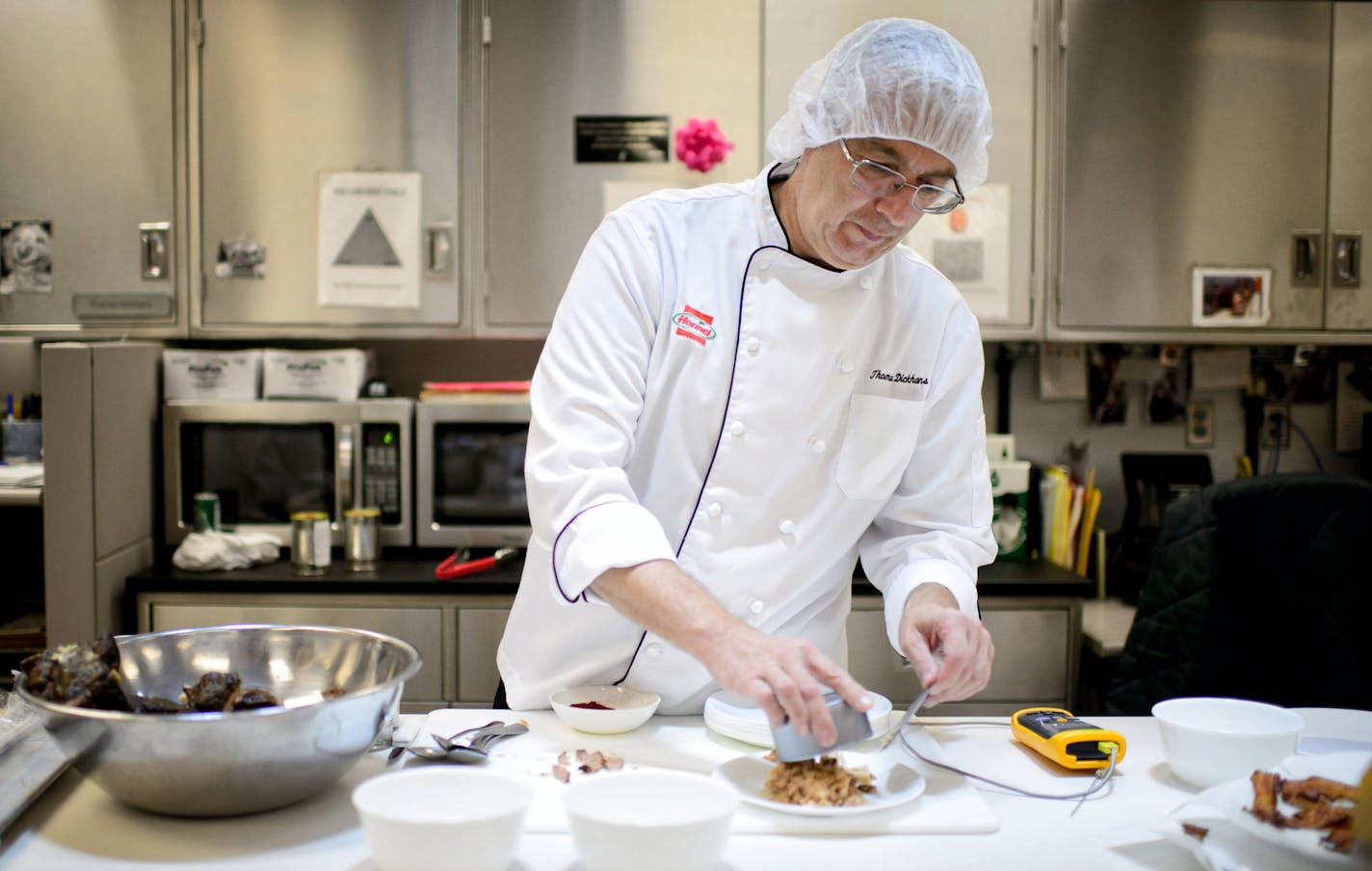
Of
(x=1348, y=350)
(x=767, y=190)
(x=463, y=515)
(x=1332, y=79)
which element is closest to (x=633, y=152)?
(x=463, y=515)

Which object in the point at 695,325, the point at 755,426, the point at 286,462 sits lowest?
the point at 286,462

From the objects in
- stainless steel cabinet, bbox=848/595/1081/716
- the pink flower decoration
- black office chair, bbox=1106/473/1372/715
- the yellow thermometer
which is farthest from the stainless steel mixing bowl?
the pink flower decoration

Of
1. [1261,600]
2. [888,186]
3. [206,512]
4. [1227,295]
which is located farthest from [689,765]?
[1227,295]

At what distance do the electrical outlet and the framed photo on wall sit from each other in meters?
0.55

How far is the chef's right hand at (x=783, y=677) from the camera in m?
1.15

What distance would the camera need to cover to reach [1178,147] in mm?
3014

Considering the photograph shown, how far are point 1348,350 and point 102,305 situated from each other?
11.8 ft

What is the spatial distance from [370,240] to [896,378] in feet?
5.77

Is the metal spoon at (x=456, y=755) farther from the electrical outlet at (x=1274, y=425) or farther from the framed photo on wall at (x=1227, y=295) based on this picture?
the electrical outlet at (x=1274, y=425)

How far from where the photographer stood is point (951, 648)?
1377 millimetres

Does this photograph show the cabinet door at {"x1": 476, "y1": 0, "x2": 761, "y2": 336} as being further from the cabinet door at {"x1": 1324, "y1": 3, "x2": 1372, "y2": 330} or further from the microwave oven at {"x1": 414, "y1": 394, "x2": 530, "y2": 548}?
the cabinet door at {"x1": 1324, "y1": 3, "x2": 1372, "y2": 330}

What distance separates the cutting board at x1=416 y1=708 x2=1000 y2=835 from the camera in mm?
1170

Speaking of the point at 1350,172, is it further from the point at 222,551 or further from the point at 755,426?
the point at 222,551

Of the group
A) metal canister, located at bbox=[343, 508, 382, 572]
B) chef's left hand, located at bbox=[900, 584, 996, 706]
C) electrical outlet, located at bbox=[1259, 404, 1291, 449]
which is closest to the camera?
chef's left hand, located at bbox=[900, 584, 996, 706]
